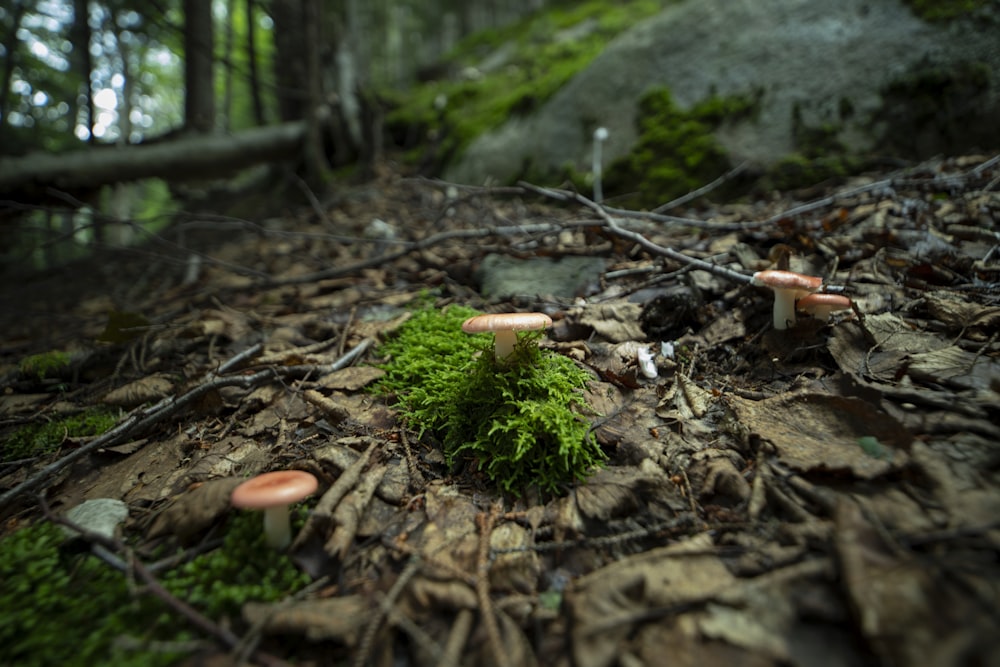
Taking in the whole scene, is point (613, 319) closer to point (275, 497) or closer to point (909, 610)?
point (909, 610)

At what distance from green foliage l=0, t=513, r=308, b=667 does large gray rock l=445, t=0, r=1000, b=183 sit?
555 cm

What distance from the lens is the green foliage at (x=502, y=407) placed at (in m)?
1.84

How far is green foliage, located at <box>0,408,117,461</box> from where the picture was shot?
2361 millimetres

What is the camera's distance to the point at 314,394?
7.84 feet

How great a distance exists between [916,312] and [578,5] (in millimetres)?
14664

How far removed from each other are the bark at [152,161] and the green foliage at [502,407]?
22.5 ft

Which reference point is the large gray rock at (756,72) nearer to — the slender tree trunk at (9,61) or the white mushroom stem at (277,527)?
the white mushroom stem at (277,527)

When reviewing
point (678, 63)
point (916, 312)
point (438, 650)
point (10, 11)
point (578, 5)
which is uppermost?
point (578, 5)

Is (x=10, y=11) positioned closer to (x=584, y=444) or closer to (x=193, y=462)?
(x=193, y=462)

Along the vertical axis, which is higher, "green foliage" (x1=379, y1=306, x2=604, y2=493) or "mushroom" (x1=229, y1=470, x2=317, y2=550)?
"green foliage" (x1=379, y1=306, x2=604, y2=493)

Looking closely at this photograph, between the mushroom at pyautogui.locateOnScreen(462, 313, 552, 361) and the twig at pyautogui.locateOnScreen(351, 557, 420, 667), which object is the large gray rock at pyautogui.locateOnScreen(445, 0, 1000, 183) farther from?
the twig at pyautogui.locateOnScreen(351, 557, 420, 667)

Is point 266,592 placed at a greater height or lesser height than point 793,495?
lesser

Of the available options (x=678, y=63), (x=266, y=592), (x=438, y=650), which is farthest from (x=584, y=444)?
(x=678, y=63)

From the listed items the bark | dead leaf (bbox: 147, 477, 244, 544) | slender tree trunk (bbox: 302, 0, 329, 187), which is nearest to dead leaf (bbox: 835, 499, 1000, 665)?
dead leaf (bbox: 147, 477, 244, 544)
